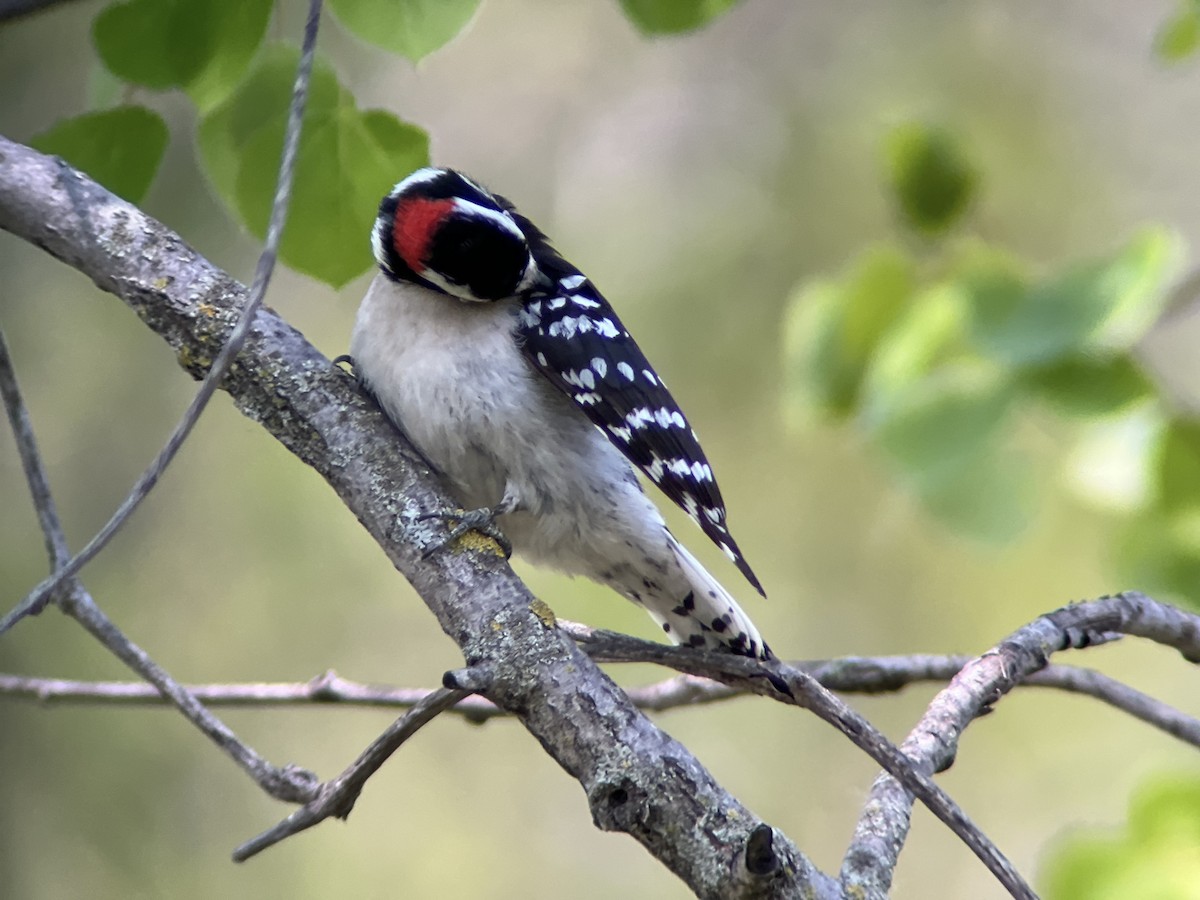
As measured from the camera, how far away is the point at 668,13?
64.4 inches

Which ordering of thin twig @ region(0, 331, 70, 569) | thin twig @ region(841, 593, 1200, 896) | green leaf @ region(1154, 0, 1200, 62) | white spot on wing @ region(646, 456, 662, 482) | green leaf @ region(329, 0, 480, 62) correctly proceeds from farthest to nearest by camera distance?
white spot on wing @ region(646, 456, 662, 482)
green leaf @ region(1154, 0, 1200, 62)
thin twig @ region(0, 331, 70, 569)
green leaf @ region(329, 0, 480, 62)
thin twig @ region(841, 593, 1200, 896)

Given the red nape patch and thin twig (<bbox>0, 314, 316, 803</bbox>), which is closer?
thin twig (<bbox>0, 314, 316, 803</bbox>)

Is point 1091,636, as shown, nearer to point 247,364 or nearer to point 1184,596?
point 1184,596

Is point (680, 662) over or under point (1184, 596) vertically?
under

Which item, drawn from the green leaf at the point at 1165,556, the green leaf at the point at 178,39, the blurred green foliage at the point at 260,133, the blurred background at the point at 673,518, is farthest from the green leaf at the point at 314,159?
the blurred background at the point at 673,518

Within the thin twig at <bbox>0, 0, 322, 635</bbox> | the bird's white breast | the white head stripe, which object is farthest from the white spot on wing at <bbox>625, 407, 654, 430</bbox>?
the thin twig at <bbox>0, 0, 322, 635</bbox>

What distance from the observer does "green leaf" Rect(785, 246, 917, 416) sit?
7.80 feet

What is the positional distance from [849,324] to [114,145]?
1407mm

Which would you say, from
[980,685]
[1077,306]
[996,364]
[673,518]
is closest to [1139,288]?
[1077,306]

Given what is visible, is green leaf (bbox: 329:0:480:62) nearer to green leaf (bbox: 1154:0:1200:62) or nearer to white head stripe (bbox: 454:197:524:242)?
white head stripe (bbox: 454:197:524:242)

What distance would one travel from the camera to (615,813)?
1.25m

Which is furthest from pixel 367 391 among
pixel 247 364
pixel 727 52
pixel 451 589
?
pixel 727 52

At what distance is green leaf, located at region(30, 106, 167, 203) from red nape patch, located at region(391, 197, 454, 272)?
40 cm

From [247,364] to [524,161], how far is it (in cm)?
345
